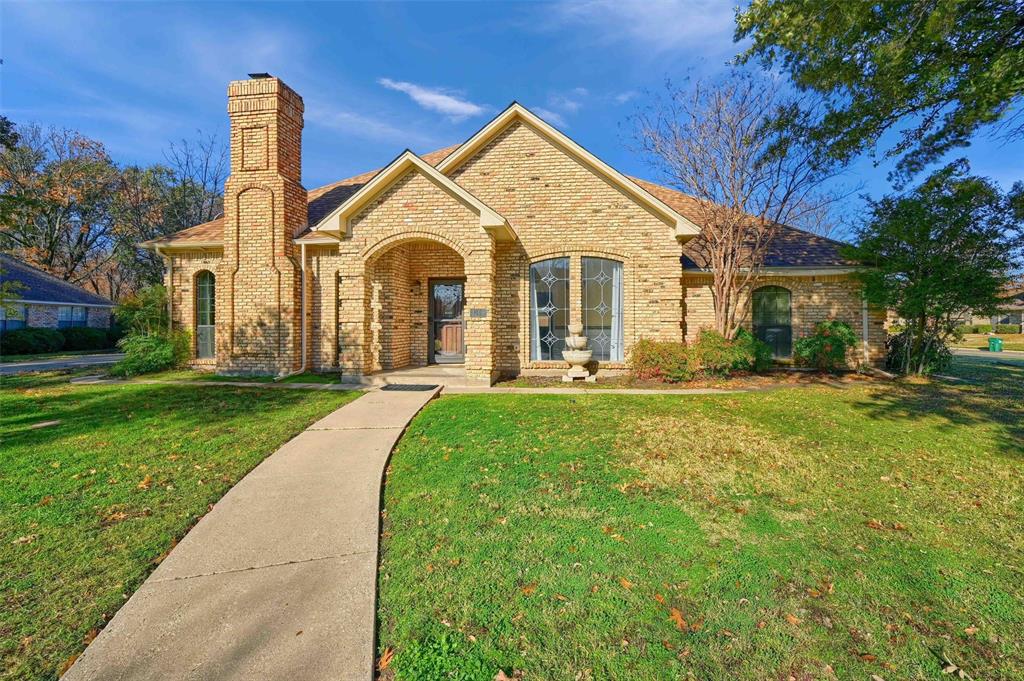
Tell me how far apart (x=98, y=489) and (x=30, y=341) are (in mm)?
25837

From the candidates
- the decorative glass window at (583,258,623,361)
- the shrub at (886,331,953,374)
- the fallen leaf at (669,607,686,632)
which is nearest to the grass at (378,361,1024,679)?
the fallen leaf at (669,607,686,632)

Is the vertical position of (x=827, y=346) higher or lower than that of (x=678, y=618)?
higher

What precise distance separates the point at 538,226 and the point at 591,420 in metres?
6.53

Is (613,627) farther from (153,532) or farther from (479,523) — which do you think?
(153,532)

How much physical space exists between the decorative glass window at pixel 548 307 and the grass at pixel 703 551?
5.42m

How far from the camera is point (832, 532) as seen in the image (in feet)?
12.4

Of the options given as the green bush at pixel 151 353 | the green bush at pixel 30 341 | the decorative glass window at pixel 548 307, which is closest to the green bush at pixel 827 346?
the decorative glass window at pixel 548 307

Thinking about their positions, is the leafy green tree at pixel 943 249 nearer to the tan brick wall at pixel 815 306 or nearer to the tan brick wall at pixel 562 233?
the tan brick wall at pixel 815 306

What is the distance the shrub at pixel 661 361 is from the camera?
412 inches

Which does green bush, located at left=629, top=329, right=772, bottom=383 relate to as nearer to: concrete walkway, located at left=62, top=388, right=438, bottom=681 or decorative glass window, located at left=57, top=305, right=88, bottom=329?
concrete walkway, located at left=62, top=388, right=438, bottom=681

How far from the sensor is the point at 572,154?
11.9 metres

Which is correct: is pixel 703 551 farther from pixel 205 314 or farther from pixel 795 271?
pixel 205 314

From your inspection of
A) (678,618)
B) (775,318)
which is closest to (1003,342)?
(775,318)

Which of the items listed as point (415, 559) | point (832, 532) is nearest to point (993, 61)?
point (832, 532)
